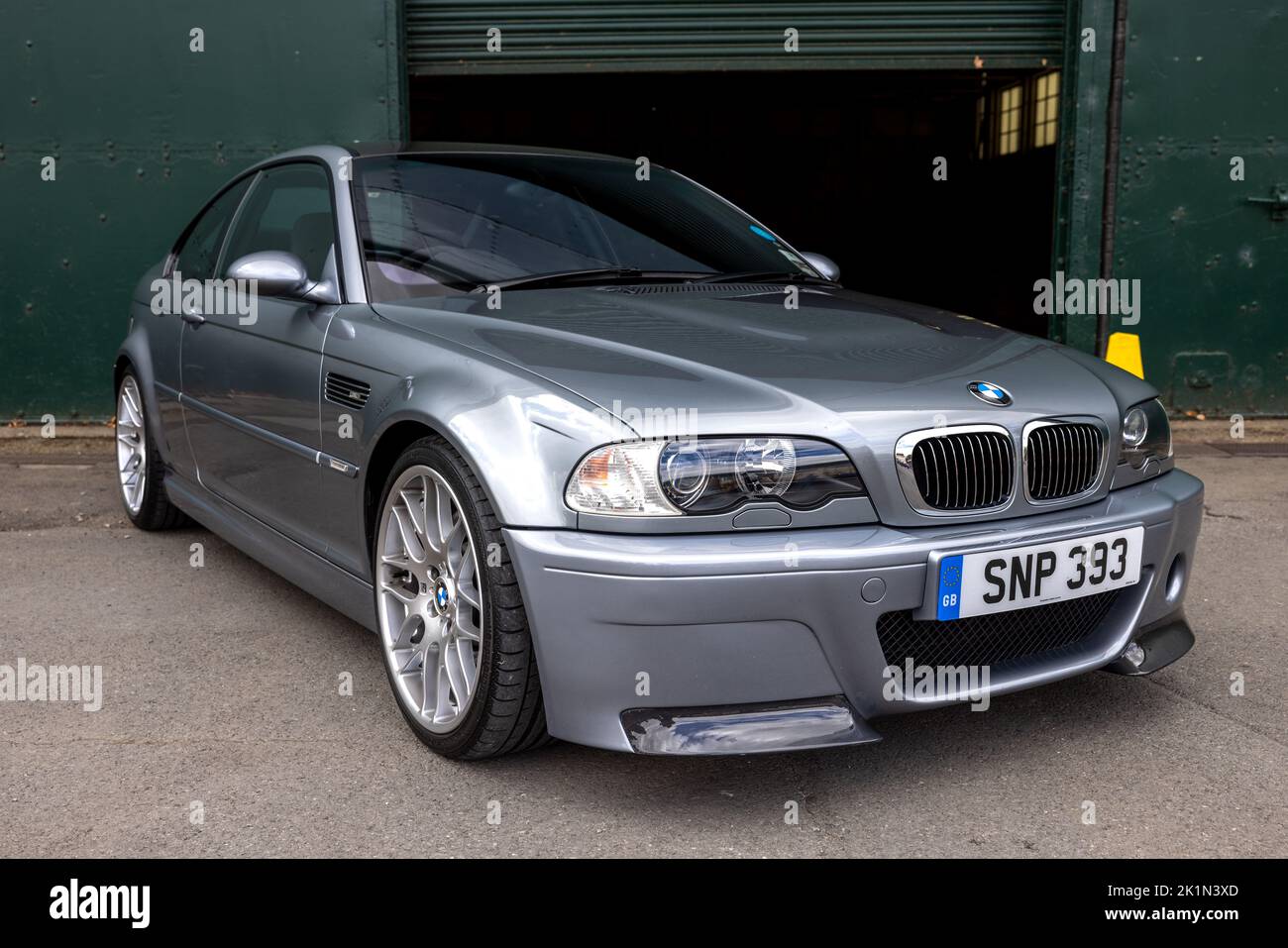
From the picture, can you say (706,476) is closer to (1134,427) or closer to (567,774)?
(567,774)

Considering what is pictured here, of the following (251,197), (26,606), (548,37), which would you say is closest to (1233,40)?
(548,37)

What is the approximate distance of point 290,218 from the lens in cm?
401

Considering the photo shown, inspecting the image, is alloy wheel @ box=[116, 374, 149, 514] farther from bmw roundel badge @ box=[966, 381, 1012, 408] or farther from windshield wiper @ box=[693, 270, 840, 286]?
bmw roundel badge @ box=[966, 381, 1012, 408]

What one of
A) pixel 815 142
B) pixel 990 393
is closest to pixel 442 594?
pixel 990 393

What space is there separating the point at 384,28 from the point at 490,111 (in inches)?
373

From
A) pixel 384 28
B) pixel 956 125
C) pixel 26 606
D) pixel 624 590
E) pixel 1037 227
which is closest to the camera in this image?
pixel 624 590

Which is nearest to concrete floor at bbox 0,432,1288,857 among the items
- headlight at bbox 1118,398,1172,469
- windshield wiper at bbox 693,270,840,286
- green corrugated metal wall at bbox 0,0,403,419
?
Result: headlight at bbox 1118,398,1172,469

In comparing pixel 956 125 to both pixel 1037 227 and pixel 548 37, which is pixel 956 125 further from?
pixel 548 37

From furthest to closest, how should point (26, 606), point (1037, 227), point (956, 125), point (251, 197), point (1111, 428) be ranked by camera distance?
point (956, 125)
point (1037, 227)
point (251, 197)
point (26, 606)
point (1111, 428)

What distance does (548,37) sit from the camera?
285 inches

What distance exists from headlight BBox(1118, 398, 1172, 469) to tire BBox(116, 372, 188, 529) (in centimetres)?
339

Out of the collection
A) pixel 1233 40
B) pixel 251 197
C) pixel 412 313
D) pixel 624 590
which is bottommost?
pixel 624 590

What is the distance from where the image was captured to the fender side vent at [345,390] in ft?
10.3
